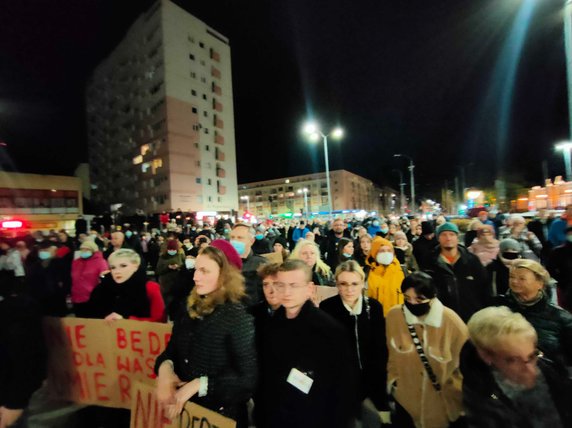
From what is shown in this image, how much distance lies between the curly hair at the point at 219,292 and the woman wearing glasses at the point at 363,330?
3.73 ft

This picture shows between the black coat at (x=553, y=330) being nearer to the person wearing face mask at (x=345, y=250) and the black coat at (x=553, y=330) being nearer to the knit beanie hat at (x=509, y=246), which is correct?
the knit beanie hat at (x=509, y=246)

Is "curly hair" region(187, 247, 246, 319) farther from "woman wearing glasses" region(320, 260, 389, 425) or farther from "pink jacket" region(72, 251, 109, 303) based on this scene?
"pink jacket" region(72, 251, 109, 303)

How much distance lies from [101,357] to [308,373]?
9.23 ft

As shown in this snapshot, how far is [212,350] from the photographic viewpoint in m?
2.17

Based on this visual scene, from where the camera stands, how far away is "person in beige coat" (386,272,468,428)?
250 centimetres

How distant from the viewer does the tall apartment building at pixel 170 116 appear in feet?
169

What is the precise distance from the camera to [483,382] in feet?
6.48

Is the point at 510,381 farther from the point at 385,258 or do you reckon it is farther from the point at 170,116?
the point at 170,116

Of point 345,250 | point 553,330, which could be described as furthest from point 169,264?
point 553,330

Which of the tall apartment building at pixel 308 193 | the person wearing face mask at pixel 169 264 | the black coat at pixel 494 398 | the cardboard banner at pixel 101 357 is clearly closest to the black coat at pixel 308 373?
the black coat at pixel 494 398

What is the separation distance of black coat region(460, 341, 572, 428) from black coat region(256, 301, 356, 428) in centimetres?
72

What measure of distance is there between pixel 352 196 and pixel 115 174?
79.3 m

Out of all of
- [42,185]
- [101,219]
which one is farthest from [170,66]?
[101,219]

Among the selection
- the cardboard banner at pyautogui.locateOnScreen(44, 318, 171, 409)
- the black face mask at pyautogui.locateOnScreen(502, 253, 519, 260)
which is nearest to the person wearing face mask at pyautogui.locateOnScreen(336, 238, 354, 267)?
the black face mask at pyautogui.locateOnScreen(502, 253, 519, 260)
